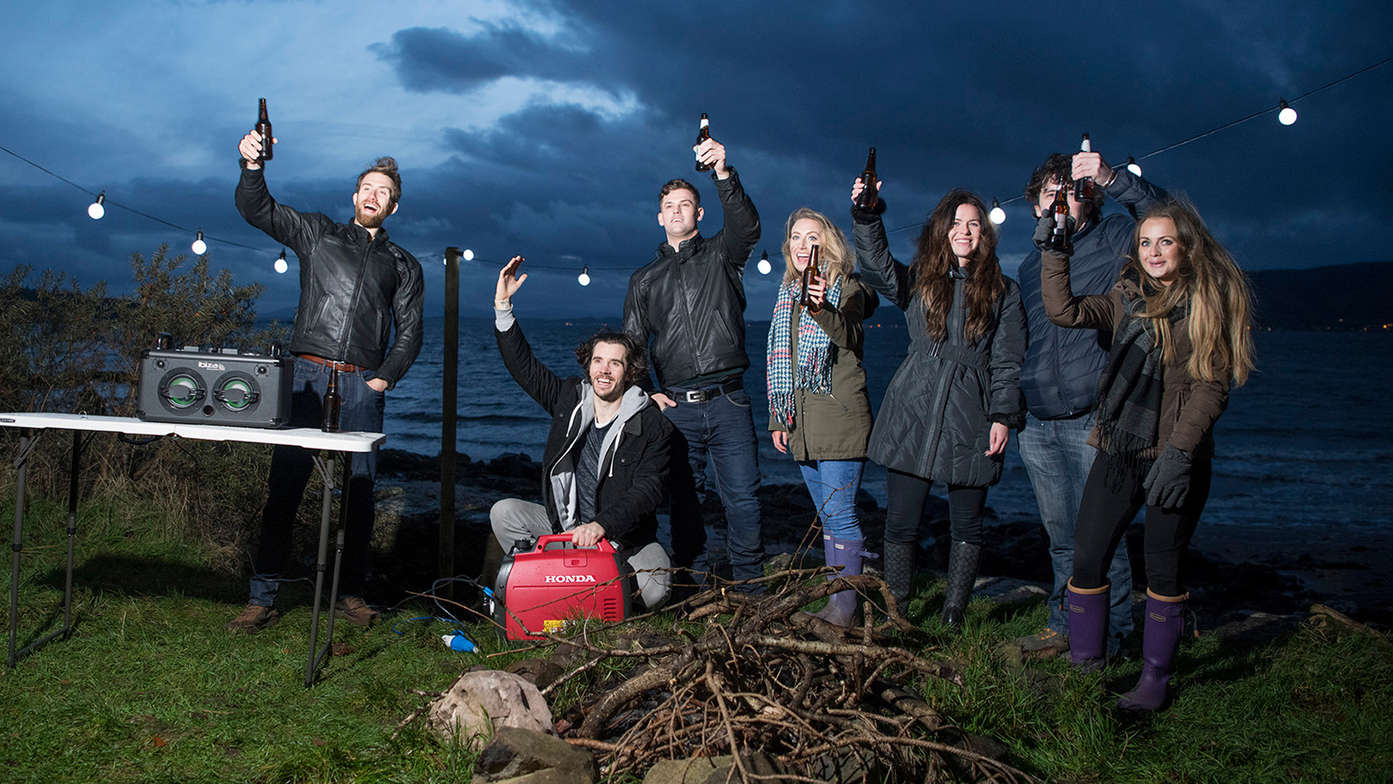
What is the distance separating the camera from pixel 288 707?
→ 2971 mm

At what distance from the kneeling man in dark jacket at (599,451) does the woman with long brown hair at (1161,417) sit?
168cm

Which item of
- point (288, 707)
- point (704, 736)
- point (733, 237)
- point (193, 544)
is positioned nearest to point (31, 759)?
point (288, 707)

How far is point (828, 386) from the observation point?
3.81 metres

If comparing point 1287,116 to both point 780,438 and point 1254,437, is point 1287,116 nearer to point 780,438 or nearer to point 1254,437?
point 780,438

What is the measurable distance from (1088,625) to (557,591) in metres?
1.95

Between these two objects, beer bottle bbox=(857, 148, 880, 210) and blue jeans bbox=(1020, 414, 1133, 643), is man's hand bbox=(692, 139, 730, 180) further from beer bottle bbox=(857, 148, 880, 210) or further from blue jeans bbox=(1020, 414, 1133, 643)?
blue jeans bbox=(1020, 414, 1133, 643)

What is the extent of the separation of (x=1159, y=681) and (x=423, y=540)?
5.21 metres

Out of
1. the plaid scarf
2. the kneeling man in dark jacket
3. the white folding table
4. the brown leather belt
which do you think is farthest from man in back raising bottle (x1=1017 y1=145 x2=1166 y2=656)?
the brown leather belt

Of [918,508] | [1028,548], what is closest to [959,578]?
[918,508]

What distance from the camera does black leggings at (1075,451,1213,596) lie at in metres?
2.89

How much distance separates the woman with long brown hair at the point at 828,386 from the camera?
147 inches

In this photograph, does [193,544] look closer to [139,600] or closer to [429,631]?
[139,600]

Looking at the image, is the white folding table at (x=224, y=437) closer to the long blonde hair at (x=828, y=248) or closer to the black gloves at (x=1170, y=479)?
the long blonde hair at (x=828, y=248)

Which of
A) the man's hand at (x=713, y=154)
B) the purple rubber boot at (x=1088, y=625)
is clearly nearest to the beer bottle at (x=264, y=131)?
the man's hand at (x=713, y=154)
